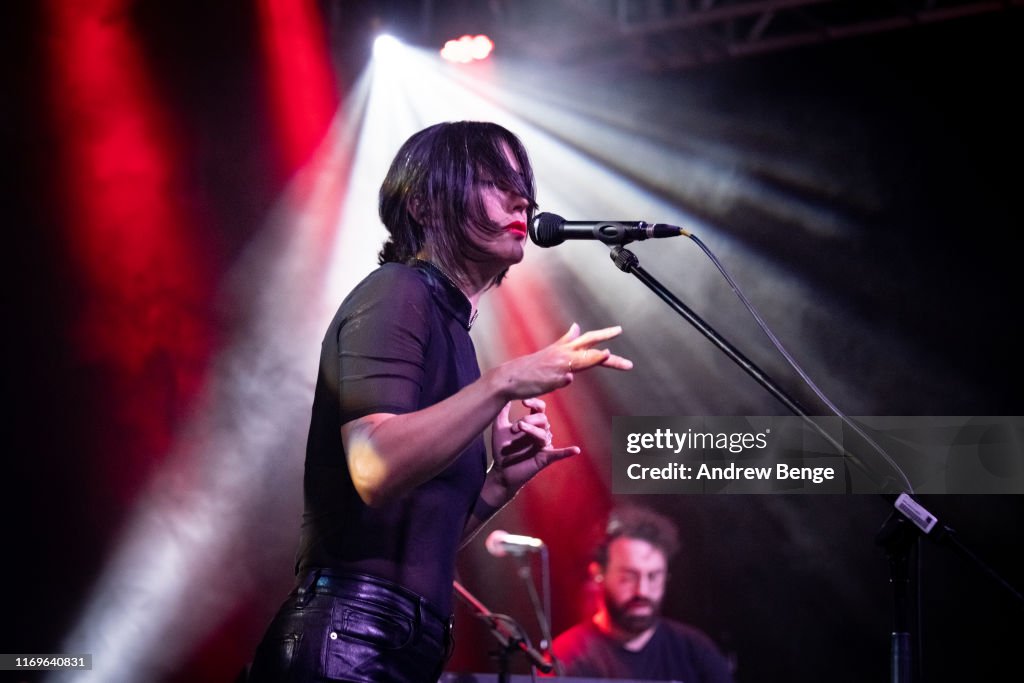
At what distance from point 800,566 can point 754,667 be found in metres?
0.71

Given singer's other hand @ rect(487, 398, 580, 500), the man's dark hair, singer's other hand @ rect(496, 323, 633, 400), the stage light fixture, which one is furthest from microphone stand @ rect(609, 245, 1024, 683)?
the stage light fixture

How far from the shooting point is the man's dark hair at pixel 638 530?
229 inches

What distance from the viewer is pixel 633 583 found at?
5477 mm

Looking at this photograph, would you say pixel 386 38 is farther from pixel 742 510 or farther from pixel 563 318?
pixel 742 510

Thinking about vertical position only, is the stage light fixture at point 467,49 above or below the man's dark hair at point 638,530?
above

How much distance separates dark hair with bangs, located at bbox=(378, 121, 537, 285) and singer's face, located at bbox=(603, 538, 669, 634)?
3791 millimetres

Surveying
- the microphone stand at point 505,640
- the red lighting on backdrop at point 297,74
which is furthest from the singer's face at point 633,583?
the red lighting on backdrop at point 297,74

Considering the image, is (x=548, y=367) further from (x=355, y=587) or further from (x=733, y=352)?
(x=733, y=352)

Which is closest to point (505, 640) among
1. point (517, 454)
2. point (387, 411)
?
point (517, 454)

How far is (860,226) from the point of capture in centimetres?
Result: 600

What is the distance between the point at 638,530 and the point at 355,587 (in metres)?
4.44

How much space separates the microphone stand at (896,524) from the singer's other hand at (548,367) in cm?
57

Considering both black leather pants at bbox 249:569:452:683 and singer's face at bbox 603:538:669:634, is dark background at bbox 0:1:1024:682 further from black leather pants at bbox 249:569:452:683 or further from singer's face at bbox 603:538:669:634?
black leather pants at bbox 249:569:452:683

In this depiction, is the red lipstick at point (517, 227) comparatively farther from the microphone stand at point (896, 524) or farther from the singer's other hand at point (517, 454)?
the singer's other hand at point (517, 454)
